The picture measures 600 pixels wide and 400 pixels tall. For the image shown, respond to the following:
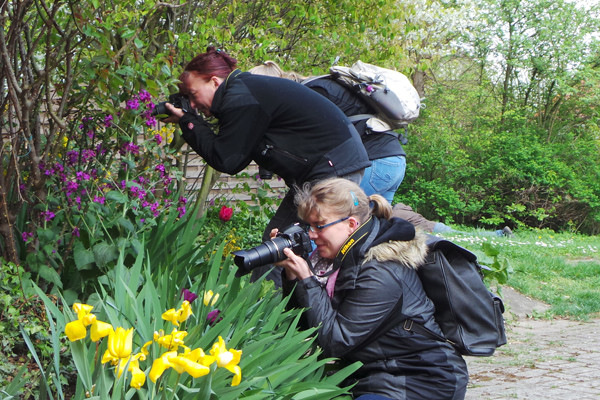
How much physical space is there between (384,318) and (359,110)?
167cm

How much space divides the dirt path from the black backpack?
53.6 inches

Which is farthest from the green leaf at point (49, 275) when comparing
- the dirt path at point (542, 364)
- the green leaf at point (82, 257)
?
the dirt path at point (542, 364)

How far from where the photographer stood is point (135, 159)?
13.9 ft

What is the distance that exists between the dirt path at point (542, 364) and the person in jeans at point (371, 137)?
1.28 meters

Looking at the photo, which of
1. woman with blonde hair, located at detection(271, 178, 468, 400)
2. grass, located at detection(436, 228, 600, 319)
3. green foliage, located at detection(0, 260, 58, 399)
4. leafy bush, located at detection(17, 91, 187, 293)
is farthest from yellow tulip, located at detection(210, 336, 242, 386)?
grass, located at detection(436, 228, 600, 319)

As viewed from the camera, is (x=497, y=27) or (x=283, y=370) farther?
(x=497, y=27)

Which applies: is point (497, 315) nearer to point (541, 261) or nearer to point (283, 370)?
point (283, 370)

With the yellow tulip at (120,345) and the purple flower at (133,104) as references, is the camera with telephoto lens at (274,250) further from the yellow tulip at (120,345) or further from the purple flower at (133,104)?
the purple flower at (133,104)

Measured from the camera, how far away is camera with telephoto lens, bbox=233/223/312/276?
8.67ft

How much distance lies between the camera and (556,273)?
895cm

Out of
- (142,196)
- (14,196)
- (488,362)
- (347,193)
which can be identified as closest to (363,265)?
(347,193)

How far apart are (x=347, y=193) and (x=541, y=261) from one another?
23.9ft

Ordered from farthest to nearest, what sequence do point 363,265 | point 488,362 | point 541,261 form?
point 541,261 < point 488,362 < point 363,265

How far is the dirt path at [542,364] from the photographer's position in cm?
416
